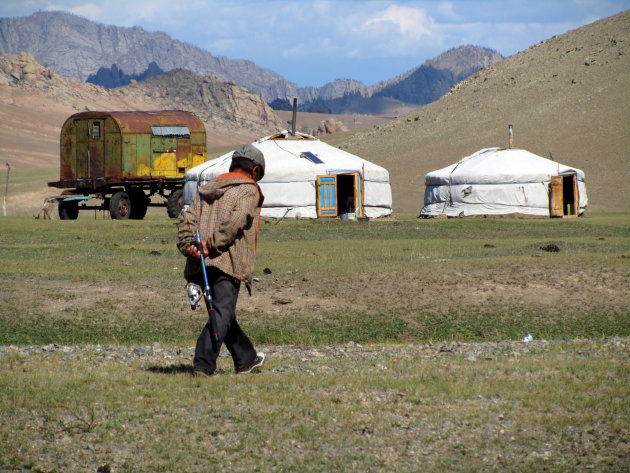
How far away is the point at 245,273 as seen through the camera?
5.88 metres

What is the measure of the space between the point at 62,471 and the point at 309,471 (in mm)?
1143

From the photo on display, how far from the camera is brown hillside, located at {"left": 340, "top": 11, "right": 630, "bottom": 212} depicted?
49094 mm

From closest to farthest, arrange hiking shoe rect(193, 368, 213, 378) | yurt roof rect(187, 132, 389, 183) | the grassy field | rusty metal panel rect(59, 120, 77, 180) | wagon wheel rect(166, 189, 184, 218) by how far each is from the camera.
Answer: the grassy field → hiking shoe rect(193, 368, 213, 378) → yurt roof rect(187, 132, 389, 183) → rusty metal panel rect(59, 120, 77, 180) → wagon wheel rect(166, 189, 184, 218)

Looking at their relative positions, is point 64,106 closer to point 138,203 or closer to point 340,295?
point 138,203

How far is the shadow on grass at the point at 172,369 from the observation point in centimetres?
619

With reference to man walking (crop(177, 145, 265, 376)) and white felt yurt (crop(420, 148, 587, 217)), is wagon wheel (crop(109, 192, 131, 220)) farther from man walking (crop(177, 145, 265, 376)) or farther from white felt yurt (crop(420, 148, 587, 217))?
man walking (crop(177, 145, 265, 376))

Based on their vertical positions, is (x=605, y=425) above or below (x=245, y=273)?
below

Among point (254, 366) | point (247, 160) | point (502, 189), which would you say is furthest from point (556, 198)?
point (247, 160)

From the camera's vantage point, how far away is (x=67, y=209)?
95.3ft

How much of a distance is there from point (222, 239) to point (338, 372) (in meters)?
1.30

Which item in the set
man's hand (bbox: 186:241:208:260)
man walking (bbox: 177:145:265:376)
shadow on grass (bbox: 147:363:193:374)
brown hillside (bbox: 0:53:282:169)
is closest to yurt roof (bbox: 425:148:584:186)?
shadow on grass (bbox: 147:363:193:374)

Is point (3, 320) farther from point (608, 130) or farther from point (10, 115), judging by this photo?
point (10, 115)

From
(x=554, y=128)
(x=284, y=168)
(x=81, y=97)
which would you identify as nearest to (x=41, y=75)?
(x=81, y=97)

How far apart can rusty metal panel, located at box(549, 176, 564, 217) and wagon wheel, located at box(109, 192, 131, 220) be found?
13828 millimetres
